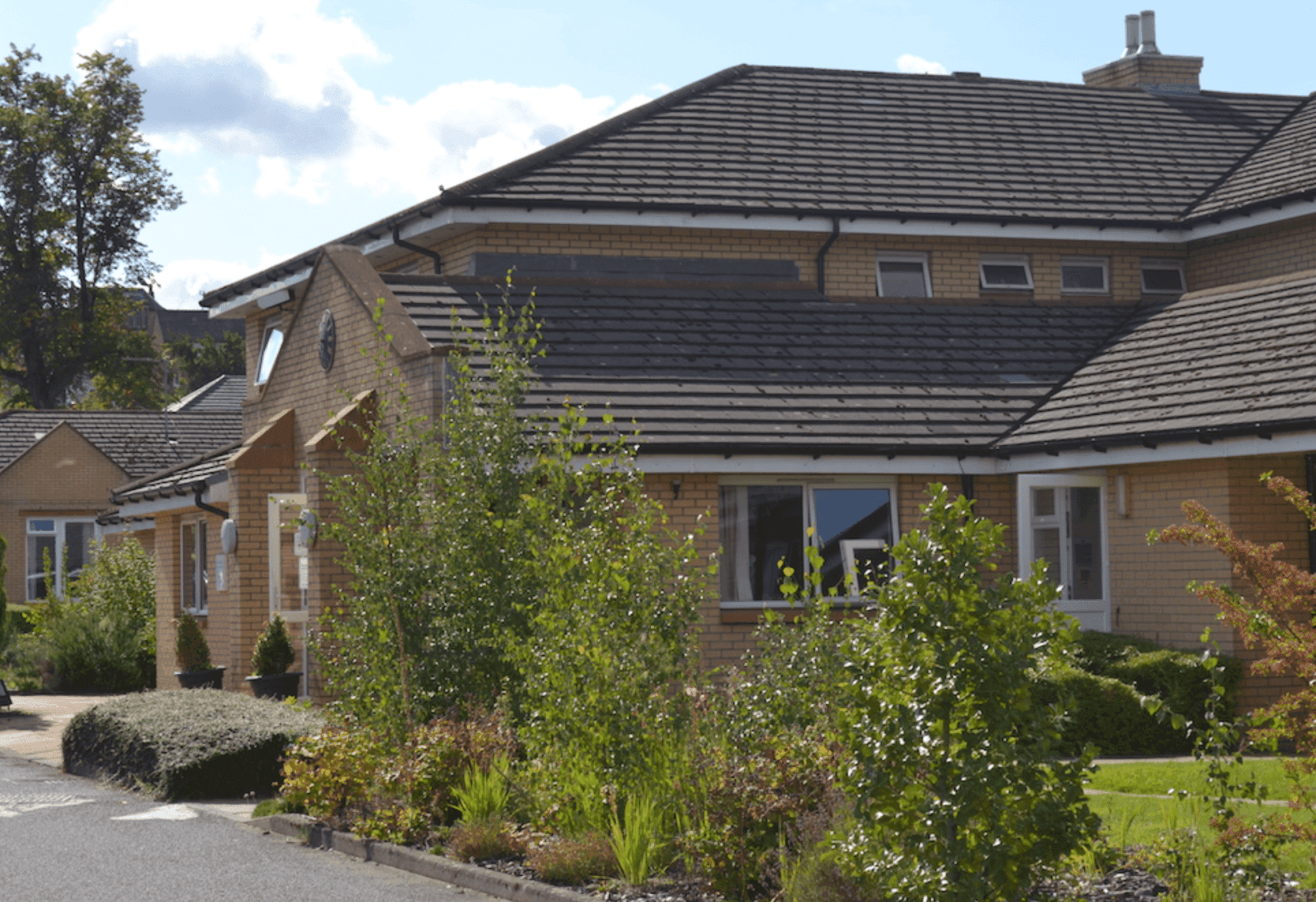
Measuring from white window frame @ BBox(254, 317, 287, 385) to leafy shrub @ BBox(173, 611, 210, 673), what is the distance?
144 inches

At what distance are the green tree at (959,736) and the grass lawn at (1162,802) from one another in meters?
0.82

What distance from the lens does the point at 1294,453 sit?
1510 cm

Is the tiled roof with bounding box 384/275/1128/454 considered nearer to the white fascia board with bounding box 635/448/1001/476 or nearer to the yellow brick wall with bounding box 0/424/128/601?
the white fascia board with bounding box 635/448/1001/476

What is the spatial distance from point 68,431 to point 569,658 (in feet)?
115

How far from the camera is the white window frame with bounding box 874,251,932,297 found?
2106 centimetres

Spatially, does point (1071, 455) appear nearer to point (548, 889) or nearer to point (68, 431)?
point (548, 889)

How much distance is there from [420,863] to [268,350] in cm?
1479

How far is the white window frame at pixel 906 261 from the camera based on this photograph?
21062 mm

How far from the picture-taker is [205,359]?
271 feet

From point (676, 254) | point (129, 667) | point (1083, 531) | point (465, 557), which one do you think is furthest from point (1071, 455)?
point (129, 667)

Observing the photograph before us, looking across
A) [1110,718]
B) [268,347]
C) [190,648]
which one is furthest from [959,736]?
[268,347]

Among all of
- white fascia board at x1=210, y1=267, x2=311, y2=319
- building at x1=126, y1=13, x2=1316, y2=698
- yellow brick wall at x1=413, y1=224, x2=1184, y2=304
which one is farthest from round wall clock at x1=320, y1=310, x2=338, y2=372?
yellow brick wall at x1=413, y1=224, x2=1184, y2=304

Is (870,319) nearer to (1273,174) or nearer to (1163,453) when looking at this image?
(1163,453)

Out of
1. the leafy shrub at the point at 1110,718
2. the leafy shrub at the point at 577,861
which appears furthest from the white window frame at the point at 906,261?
the leafy shrub at the point at 577,861
